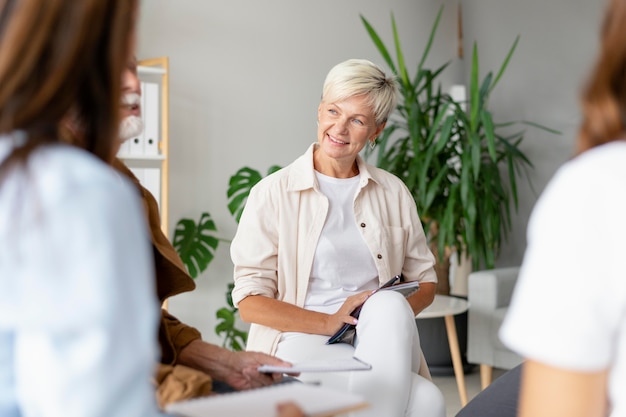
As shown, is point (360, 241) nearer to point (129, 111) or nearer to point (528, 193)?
point (129, 111)

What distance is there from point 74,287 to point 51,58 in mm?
249

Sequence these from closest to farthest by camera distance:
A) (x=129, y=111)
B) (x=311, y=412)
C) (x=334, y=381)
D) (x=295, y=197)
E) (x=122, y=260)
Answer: (x=122, y=260)
(x=311, y=412)
(x=129, y=111)
(x=334, y=381)
(x=295, y=197)

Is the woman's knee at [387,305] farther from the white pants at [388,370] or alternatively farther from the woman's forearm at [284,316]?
the woman's forearm at [284,316]

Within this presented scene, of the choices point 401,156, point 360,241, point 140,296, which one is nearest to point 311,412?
point 140,296

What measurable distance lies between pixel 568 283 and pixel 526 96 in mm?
5290

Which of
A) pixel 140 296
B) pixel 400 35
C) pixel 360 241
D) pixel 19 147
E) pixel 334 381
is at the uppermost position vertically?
pixel 400 35

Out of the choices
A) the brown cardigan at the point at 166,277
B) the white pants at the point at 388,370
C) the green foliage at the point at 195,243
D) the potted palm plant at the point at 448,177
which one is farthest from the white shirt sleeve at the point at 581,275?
the potted palm plant at the point at 448,177

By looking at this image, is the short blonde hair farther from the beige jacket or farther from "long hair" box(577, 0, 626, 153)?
"long hair" box(577, 0, 626, 153)

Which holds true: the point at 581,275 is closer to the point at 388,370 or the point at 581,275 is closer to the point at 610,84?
the point at 610,84

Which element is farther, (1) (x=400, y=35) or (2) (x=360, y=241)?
(1) (x=400, y=35)

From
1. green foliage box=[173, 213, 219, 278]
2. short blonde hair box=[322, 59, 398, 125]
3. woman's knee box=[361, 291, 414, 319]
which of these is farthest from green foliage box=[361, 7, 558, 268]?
woman's knee box=[361, 291, 414, 319]

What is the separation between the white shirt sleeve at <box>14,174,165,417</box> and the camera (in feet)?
2.52

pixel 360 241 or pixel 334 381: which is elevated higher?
pixel 360 241

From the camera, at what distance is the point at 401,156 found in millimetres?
4941
